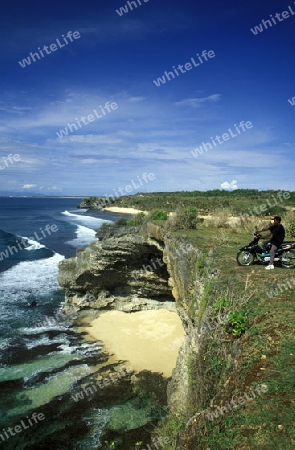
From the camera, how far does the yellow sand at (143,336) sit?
17844 millimetres

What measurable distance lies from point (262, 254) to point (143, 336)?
36.5 feet

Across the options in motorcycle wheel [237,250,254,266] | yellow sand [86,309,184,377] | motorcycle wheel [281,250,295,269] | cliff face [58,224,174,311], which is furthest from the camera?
cliff face [58,224,174,311]

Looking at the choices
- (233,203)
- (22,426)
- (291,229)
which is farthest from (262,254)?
(233,203)

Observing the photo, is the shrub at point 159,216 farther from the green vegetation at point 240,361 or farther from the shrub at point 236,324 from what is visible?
the shrub at point 236,324

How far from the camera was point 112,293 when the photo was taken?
25.3 m

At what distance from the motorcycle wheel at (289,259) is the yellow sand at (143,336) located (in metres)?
8.84

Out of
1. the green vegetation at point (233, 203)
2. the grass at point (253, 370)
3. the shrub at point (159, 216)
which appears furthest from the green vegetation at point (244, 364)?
the shrub at point (159, 216)

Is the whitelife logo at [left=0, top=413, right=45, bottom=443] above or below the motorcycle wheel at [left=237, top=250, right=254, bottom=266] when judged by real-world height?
below

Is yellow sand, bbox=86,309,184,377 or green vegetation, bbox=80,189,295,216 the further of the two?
green vegetation, bbox=80,189,295,216

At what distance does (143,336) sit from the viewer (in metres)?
20.4

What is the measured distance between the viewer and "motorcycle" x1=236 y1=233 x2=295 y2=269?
38.9 feet

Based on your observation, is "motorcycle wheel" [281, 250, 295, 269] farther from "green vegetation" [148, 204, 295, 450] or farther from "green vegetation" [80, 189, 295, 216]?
"green vegetation" [80, 189, 295, 216]

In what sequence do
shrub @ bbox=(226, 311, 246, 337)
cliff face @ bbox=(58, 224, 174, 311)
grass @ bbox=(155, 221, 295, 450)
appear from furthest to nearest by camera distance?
1. cliff face @ bbox=(58, 224, 174, 311)
2. shrub @ bbox=(226, 311, 246, 337)
3. grass @ bbox=(155, 221, 295, 450)

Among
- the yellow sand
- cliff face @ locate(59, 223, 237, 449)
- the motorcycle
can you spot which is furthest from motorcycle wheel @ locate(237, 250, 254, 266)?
the yellow sand
